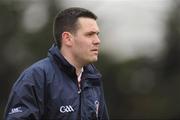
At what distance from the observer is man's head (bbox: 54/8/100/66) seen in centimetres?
781

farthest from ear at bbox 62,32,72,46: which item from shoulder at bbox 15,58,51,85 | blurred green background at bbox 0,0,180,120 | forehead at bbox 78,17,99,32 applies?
blurred green background at bbox 0,0,180,120

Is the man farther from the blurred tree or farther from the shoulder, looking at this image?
the blurred tree

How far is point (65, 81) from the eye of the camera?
7.68 metres

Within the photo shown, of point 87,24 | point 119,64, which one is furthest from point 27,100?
point 119,64

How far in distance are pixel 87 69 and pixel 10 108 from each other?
3.08 ft

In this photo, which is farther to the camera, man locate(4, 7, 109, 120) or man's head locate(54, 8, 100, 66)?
man's head locate(54, 8, 100, 66)

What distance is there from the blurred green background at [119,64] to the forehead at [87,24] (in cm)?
1787

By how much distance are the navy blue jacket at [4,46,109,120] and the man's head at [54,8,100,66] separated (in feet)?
0.32

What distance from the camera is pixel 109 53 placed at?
28.2 metres

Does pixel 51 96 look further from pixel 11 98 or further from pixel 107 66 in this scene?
pixel 107 66

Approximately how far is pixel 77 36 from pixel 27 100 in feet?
2.70

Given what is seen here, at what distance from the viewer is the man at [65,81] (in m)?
7.41

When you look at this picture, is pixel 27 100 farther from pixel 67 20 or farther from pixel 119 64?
pixel 119 64

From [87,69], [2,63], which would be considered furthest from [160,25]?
[87,69]
